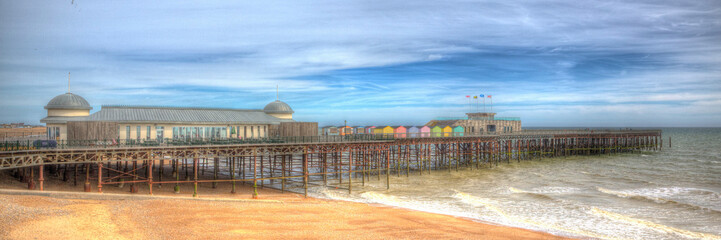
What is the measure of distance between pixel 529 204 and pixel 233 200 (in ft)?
63.4

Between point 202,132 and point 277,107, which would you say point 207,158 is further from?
point 277,107

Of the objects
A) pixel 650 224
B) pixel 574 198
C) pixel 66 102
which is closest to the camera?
pixel 650 224

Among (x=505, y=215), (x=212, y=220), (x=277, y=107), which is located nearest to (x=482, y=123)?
(x=277, y=107)

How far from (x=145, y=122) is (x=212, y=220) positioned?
52.4 ft

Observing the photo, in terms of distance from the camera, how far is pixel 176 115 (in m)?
37.0

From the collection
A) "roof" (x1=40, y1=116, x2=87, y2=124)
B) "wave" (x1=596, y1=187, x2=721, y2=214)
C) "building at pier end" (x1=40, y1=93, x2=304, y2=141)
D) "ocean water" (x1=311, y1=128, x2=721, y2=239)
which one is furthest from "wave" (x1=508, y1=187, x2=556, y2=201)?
"roof" (x1=40, y1=116, x2=87, y2=124)

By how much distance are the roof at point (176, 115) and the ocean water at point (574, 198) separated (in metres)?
10.8

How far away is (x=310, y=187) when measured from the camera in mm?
35781

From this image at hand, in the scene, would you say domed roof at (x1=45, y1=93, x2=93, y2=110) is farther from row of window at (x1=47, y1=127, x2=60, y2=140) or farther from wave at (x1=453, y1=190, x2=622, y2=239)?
wave at (x1=453, y1=190, x2=622, y2=239)

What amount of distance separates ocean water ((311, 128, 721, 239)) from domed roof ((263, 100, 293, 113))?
52.4ft

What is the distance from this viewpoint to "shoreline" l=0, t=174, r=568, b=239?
18533 mm

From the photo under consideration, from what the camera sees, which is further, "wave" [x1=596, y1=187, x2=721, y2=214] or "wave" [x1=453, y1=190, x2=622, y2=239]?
"wave" [x1=596, y1=187, x2=721, y2=214]

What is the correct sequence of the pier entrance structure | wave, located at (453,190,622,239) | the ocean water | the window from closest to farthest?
wave, located at (453,190,622,239), the ocean water, the window, the pier entrance structure

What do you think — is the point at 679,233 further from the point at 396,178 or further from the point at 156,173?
the point at 156,173
